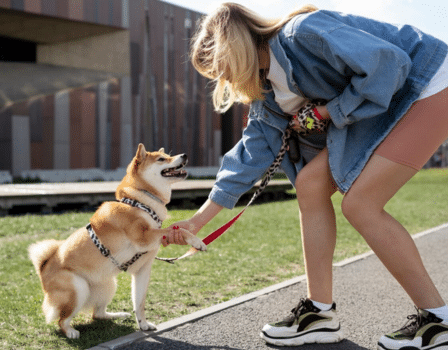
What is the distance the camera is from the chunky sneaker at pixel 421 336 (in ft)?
7.50

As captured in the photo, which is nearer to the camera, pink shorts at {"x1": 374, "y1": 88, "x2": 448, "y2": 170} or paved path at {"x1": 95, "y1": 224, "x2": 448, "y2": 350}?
pink shorts at {"x1": 374, "y1": 88, "x2": 448, "y2": 170}

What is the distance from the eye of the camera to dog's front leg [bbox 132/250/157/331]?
2854mm

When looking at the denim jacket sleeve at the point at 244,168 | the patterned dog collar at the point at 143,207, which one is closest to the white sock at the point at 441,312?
the denim jacket sleeve at the point at 244,168

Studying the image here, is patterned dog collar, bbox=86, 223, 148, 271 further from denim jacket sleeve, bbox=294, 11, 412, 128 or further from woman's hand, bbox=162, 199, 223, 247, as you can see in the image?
denim jacket sleeve, bbox=294, 11, 412, 128

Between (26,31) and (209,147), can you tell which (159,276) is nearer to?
(26,31)

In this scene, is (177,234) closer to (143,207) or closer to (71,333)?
(143,207)

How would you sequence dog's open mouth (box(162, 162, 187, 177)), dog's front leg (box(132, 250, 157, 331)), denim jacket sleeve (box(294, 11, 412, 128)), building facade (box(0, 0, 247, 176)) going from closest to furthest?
denim jacket sleeve (box(294, 11, 412, 128)), dog's front leg (box(132, 250, 157, 331)), dog's open mouth (box(162, 162, 187, 177)), building facade (box(0, 0, 247, 176))

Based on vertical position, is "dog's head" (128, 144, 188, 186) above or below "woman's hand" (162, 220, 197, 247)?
above

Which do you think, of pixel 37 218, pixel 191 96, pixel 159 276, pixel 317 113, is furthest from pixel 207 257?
pixel 191 96

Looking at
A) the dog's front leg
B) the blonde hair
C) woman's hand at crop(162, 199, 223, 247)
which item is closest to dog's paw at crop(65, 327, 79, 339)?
the dog's front leg

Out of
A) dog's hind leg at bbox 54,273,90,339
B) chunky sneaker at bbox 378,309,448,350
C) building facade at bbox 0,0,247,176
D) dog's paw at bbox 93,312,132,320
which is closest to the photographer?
chunky sneaker at bbox 378,309,448,350

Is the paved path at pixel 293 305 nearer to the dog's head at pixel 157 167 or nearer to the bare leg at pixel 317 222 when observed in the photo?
the bare leg at pixel 317 222

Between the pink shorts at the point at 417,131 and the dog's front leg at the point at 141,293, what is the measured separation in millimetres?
1515

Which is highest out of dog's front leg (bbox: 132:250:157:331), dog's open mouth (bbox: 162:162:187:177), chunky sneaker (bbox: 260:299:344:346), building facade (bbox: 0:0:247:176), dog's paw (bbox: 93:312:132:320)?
dog's open mouth (bbox: 162:162:187:177)
